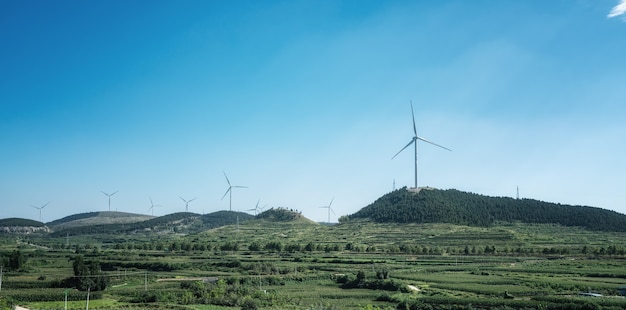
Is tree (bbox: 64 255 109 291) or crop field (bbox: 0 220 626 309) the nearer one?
crop field (bbox: 0 220 626 309)

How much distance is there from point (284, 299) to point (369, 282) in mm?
18532

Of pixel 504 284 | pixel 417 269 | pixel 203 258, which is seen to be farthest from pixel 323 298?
pixel 203 258

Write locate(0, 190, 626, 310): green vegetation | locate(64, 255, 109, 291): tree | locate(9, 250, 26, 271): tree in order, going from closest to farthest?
locate(0, 190, 626, 310): green vegetation, locate(64, 255, 109, 291): tree, locate(9, 250, 26, 271): tree

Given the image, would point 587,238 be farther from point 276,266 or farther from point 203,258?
point 203,258

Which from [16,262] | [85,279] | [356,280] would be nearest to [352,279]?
[356,280]

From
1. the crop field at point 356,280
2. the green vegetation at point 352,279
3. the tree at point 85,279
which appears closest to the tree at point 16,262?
the green vegetation at point 352,279

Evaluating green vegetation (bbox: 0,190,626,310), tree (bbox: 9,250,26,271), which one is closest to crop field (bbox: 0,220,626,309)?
green vegetation (bbox: 0,190,626,310)

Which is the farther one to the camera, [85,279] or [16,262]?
[16,262]

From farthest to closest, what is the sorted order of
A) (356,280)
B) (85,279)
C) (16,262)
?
(16,262) → (356,280) → (85,279)

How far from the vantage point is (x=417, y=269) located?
96.6 meters

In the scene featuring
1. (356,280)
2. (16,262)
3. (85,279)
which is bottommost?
(356,280)

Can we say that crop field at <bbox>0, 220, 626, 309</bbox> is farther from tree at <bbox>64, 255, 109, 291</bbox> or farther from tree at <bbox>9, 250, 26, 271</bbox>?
tree at <bbox>9, 250, 26, 271</bbox>

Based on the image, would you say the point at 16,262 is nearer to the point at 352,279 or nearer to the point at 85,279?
the point at 85,279

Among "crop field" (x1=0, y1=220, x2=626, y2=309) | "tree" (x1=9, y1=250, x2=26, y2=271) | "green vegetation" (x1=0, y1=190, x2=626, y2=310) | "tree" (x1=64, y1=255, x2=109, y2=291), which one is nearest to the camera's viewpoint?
"crop field" (x1=0, y1=220, x2=626, y2=309)
